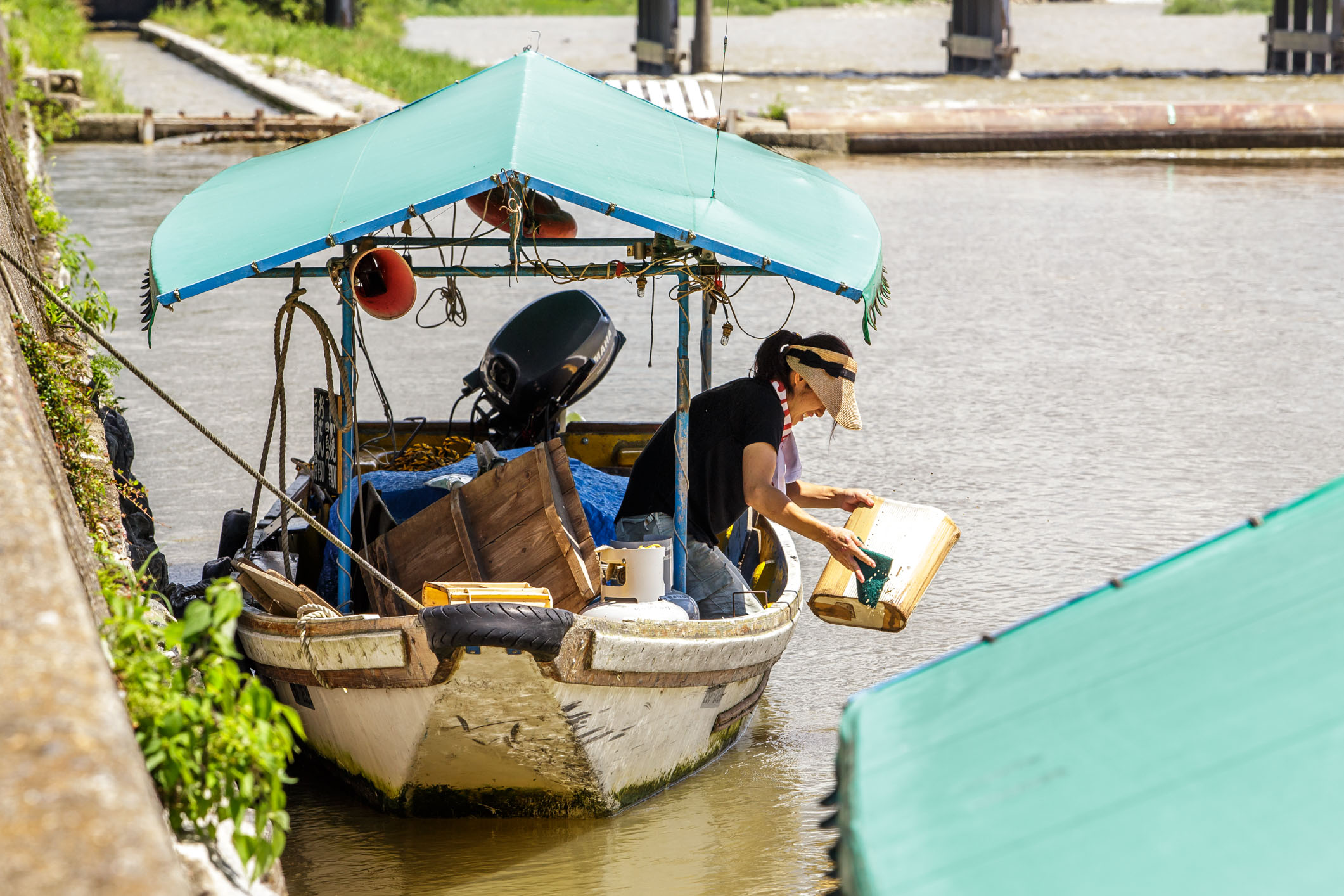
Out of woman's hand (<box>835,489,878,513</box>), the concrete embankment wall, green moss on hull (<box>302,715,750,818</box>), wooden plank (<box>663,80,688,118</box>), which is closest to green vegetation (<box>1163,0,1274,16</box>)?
wooden plank (<box>663,80,688,118</box>)

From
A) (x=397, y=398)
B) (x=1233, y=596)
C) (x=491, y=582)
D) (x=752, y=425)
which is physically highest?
(x=1233, y=596)

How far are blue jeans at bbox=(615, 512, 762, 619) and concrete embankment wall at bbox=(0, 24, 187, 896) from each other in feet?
8.82

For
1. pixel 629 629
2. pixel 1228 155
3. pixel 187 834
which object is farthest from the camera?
pixel 1228 155

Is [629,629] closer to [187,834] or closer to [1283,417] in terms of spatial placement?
[187,834]

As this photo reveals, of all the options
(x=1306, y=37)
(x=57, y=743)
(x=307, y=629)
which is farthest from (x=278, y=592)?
(x=1306, y=37)

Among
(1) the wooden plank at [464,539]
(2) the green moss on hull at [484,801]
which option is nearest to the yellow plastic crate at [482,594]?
(1) the wooden plank at [464,539]

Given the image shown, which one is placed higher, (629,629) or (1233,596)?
(1233,596)

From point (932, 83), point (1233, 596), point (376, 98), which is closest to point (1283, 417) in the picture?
point (1233, 596)

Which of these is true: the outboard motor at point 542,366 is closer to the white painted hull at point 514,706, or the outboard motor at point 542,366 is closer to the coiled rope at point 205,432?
the white painted hull at point 514,706

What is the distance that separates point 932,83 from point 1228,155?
8388 mm

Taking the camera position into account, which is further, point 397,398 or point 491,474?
point 397,398

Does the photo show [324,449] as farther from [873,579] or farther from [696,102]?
[696,102]

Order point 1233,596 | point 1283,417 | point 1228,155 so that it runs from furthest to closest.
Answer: point 1228,155, point 1283,417, point 1233,596

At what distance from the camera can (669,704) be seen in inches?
202
